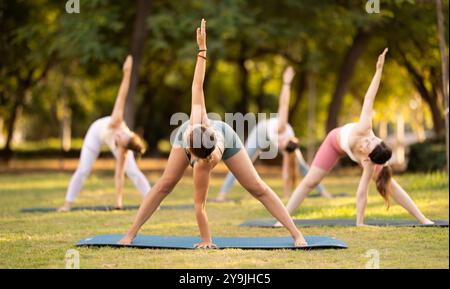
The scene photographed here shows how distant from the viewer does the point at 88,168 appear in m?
12.5

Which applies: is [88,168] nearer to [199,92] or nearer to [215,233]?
[215,233]

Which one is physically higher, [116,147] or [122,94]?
[122,94]

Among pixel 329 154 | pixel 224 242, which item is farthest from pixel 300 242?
pixel 329 154

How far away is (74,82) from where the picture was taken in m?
30.6

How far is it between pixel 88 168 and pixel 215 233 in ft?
10.9

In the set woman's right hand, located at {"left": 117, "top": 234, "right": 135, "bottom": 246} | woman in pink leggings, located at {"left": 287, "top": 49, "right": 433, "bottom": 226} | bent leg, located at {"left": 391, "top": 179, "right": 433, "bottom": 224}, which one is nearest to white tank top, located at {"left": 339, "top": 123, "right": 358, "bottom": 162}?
woman in pink leggings, located at {"left": 287, "top": 49, "right": 433, "bottom": 226}

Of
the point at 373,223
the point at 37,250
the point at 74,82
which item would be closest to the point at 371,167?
the point at 373,223

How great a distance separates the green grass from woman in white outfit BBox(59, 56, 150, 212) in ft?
1.73

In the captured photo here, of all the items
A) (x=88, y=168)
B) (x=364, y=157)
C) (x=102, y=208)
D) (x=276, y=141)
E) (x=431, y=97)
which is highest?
(x=431, y=97)

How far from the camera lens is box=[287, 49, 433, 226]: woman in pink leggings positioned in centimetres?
925

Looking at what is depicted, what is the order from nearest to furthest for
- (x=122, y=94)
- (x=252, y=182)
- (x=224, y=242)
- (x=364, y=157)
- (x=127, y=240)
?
(x=252, y=182), (x=127, y=240), (x=224, y=242), (x=364, y=157), (x=122, y=94)

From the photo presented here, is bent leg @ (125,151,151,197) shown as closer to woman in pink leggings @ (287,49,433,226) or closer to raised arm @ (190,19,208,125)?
woman in pink leggings @ (287,49,433,226)
